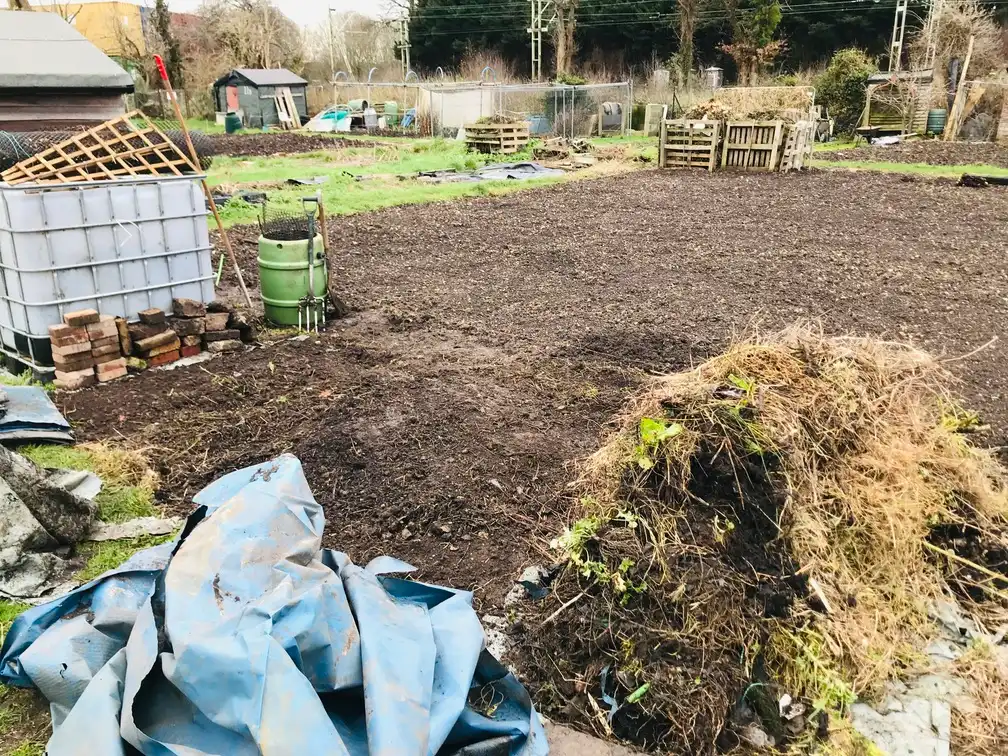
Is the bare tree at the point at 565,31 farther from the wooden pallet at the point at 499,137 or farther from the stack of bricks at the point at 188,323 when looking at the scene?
the stack of bricks at the point at 188,323

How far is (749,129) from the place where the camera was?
1752 cm

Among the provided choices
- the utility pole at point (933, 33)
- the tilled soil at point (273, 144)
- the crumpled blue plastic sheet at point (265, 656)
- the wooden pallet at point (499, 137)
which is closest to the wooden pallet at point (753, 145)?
the wooden pallet at point (499, 137)

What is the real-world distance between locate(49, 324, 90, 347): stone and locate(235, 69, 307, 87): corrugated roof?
98.4 ft

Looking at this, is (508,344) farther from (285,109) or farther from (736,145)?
(285,109)

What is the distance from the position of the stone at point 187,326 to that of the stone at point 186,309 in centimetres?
4

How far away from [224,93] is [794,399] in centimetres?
3629

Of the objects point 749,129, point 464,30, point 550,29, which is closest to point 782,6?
point 550,29

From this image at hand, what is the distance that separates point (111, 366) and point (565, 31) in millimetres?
39581

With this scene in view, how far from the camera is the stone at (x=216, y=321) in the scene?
6461mm

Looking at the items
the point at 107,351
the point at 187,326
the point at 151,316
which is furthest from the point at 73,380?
the point at 187,326

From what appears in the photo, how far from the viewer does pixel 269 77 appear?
33.3 metres

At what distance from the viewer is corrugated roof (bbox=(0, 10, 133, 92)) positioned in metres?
8.65

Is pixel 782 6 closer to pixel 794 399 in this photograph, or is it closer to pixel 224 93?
Answer: pixel 224 93

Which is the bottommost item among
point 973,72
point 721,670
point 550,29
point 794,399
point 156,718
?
point 721,670
